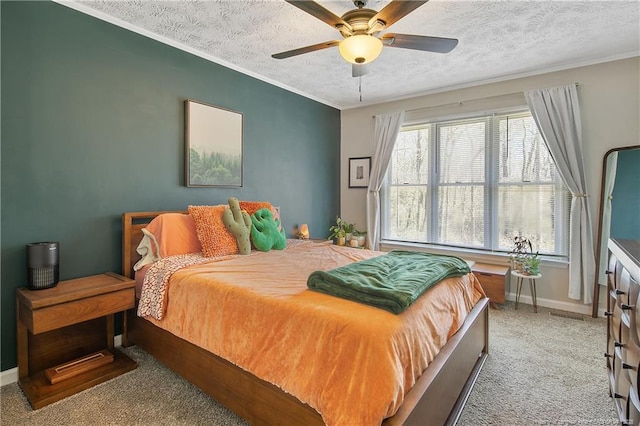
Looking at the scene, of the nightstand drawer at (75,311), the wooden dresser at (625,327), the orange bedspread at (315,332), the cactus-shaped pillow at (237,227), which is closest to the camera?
the orange bedspread at (315,332)

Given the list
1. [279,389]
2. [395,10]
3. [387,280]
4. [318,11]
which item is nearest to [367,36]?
[395,10]

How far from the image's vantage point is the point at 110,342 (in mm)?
2557

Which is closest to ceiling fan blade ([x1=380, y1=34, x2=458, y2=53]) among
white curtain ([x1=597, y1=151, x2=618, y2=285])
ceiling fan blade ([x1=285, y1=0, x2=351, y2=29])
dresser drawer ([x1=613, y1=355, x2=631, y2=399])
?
ceiling fan blade ([x1=285, y1=0, x2=351, y2=29])

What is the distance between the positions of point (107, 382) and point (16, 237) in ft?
3.85

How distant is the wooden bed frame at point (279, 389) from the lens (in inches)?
54.9

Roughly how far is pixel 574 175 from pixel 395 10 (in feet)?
9.46

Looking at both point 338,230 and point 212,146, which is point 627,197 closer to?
point 338,230

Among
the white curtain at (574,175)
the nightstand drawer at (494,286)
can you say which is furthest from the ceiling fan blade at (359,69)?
the nightstand drawer at (494,286)

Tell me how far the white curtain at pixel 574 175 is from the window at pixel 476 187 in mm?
163

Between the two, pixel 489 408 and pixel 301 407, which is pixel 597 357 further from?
pixel 301 407

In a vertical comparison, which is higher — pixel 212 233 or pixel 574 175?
pixel 574 175

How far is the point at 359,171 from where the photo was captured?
16.7 feet

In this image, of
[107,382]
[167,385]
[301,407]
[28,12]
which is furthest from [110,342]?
[28,12]

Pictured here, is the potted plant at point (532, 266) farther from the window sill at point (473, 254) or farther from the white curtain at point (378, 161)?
the white curtain at point (378, 161)
